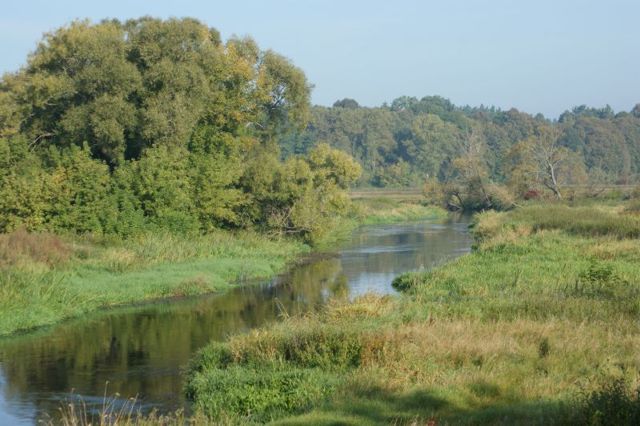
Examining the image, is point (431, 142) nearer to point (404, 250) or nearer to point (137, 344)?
point (404, 250)

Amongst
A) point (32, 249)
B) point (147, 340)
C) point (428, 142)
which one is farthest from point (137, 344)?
point (428, 142)

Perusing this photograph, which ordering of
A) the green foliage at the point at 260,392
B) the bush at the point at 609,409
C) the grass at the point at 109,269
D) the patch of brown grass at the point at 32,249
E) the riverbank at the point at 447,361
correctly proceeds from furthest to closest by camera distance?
the patch of brown grass at the point at 32,249, the grass at the point at 109,269, the green foliage at the point at 260,392, the riverbank at the point at 447,361, the bush at the point at 609,409

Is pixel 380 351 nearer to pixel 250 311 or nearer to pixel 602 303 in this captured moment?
pixel 602 303

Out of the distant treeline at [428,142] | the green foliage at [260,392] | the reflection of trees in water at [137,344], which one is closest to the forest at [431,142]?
the distant treeline at [428,142]

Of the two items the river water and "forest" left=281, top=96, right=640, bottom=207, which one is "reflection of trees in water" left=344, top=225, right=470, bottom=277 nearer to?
the river water

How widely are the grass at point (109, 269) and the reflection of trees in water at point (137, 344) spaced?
1256mm

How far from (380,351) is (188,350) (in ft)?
29.1

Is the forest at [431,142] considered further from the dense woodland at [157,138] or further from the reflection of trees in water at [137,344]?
the reflection of trees in water at [137,344]

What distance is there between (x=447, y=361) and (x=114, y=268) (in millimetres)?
21809

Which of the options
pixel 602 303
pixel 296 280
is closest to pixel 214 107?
pixel 296 280

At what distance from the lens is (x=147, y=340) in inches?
1009

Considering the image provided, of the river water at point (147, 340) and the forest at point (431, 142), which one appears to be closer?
the river water at point (147, 340)

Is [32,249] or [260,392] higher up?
[32,249]

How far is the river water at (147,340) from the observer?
1931 cm
